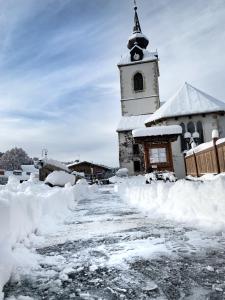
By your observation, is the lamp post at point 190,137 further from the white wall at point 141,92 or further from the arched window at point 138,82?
the arched window at point 138,82

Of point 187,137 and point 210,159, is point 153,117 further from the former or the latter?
point 210,159

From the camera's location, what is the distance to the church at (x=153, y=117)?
19.0 meters

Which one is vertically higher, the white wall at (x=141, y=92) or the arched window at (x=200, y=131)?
the white wall at (x=141, y=92)

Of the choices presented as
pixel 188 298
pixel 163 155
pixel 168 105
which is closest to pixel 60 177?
pixel 163 155

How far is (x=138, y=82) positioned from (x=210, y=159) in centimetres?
3464

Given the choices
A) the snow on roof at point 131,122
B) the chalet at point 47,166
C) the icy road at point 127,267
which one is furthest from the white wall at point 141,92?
the icy road at point 127,267

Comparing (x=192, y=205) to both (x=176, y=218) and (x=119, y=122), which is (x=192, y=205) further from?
(x=119, y=122)

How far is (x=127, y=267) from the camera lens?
152 inches

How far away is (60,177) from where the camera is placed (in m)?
25.0

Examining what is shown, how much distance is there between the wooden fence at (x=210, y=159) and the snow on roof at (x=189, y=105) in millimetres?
12797

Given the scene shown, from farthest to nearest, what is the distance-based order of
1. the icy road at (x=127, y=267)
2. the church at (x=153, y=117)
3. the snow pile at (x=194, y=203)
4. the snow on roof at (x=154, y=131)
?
the church at (x=153, y=117)
the snow on roof at (x=154, y=131)
the snow pile at (x=194, y=203)
the icy road at (x=127, y=267)

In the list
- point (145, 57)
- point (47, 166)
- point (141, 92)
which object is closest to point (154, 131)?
point (47, 166)

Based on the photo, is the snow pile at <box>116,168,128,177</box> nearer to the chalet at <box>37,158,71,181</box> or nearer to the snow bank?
the chalet at <box>37,158,71,181</box>

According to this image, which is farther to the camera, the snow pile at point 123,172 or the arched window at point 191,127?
the snow pile at point 123,172
